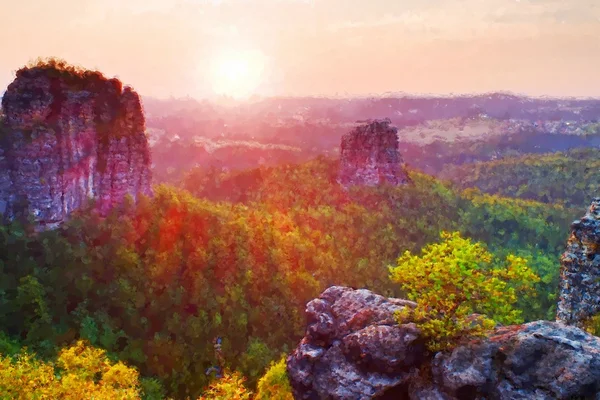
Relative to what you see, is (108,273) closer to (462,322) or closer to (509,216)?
(462,322)

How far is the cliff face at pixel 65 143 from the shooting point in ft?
166

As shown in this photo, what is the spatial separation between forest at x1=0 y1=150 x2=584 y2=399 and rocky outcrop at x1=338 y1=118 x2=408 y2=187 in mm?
17782

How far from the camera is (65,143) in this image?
5356cm

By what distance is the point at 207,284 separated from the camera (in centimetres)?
5538

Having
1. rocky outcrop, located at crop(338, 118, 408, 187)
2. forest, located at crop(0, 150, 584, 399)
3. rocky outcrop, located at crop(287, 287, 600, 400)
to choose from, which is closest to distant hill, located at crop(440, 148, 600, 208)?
rocky outcrop, located at crop(338, 118, 408, 187)

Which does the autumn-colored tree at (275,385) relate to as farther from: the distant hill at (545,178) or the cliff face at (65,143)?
the distant hill at (545,178)

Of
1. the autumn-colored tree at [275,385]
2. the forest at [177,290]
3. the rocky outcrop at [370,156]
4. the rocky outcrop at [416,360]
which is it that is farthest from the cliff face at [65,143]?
the rocky outcrop at [370,156]

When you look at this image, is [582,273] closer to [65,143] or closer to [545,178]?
[65,143]

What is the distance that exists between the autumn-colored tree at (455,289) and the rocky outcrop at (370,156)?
76.2 metres

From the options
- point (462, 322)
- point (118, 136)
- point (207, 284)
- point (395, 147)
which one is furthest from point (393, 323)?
point (395, 147)

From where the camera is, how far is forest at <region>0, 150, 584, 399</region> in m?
38.5

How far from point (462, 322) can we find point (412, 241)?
61.6 meters

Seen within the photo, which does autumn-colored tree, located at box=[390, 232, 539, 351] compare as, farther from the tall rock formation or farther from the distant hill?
the distant hill

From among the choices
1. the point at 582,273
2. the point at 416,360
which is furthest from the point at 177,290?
the point at 582,273
